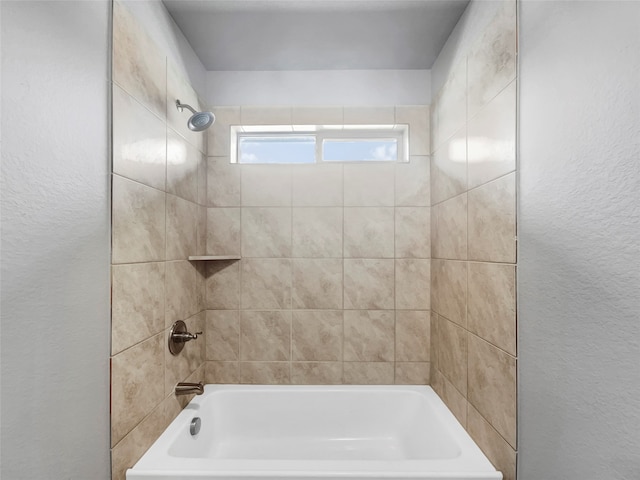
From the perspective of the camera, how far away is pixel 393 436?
224 centimetres

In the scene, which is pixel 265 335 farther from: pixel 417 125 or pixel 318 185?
pixel 417 125

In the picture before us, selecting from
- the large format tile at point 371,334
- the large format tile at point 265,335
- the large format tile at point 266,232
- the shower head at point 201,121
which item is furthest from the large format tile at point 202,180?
the large format tile at point 371,334

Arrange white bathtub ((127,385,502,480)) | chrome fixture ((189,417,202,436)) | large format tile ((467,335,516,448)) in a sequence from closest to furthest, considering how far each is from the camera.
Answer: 1. large format tile ((467,335,516,448))
2. chrome fixture ((189,417,202,436))
3. white bathtub ((127,385,502,480))

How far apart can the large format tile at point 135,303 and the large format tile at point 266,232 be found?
742 mm

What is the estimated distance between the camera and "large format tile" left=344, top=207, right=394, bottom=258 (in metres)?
2.38

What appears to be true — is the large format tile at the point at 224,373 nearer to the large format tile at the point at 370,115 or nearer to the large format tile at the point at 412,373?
the large format tile at the point at 412,373

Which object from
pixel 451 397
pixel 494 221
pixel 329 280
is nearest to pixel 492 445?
pixel 451 397

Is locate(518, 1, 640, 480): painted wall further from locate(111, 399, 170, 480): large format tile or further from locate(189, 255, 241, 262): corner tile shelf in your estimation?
locate(189, 255, 241, 262): corner tile shelf

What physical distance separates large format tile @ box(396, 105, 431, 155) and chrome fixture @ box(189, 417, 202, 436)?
6.27 ft

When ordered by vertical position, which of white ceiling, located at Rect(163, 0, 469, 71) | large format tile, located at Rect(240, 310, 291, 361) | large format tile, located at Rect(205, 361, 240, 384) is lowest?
large format tile, located at Rect(205, 361, 240, 384)

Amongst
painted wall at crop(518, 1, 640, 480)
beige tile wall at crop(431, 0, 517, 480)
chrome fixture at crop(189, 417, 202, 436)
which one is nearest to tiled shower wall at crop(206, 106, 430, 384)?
beige tile wall at crop(431, 0, 517, 480)

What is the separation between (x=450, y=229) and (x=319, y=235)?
785 millimetres

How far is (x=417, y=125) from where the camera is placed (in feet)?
7.86

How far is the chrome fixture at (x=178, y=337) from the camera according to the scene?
180cm
